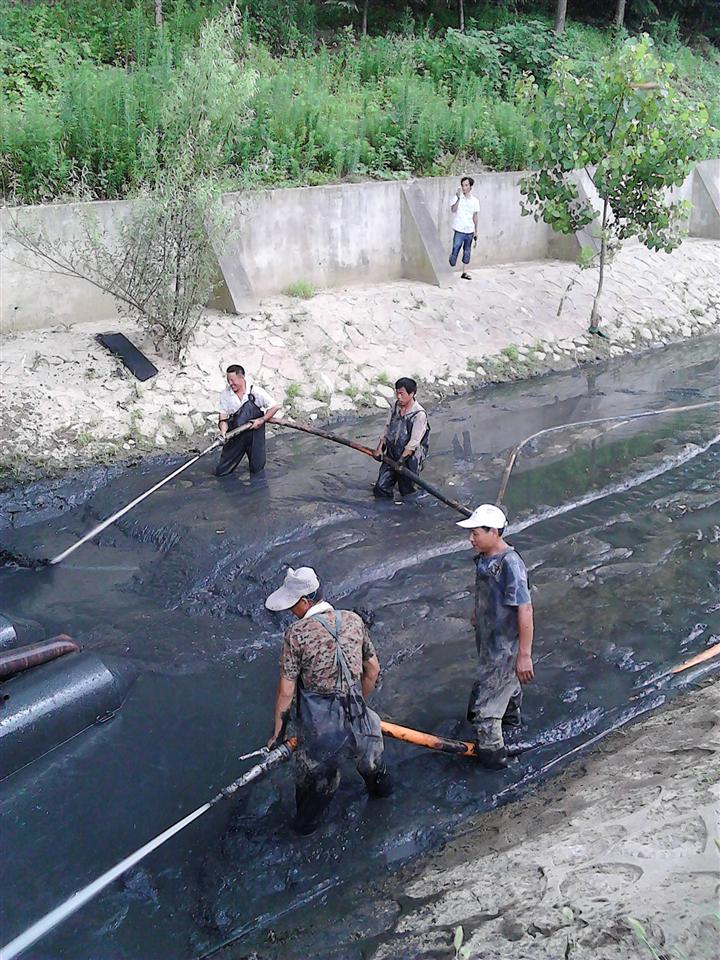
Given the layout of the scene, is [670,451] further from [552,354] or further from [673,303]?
[673,303]

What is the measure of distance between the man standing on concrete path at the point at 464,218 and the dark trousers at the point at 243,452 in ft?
23.0

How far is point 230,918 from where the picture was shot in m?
4.79

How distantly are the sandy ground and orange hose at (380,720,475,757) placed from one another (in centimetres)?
43

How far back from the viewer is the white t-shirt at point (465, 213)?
15.3 meters

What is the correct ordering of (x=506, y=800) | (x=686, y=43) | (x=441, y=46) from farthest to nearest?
(x=686, y=43) → (x=441, y=46) → (x=506, y=800)

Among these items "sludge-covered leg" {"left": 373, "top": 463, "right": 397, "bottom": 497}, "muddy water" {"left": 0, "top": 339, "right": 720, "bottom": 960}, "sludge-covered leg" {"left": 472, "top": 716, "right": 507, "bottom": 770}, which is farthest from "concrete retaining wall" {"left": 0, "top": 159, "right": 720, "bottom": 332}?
"sludge-covered leg" {"left": 472, "top": 716, "right": 507, "bottom": 770}

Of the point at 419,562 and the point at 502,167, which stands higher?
the point at 502,167

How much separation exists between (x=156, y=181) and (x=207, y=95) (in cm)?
123

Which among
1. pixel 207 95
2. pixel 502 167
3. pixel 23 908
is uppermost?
pixel 207 95

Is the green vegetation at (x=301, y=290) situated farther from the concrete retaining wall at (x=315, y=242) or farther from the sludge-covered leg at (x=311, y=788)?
the sludge-covered leg at (x=311, y=788)

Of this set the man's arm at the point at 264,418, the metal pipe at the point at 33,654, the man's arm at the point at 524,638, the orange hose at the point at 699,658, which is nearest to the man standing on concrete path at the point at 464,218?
the man's arm at the point at 264,418

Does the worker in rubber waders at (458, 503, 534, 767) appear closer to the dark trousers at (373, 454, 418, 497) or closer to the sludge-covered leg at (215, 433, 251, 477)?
the dark trousers at (373, 454, 418, 497)

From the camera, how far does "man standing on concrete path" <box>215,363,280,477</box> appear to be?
9.63 meters

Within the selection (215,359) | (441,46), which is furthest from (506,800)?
(441,46)
